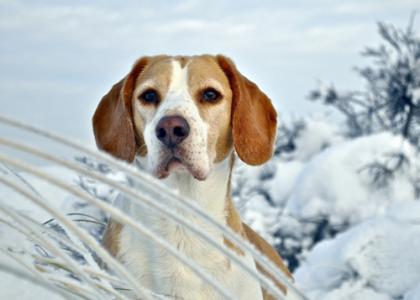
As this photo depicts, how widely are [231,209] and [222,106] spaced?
38 centimetres

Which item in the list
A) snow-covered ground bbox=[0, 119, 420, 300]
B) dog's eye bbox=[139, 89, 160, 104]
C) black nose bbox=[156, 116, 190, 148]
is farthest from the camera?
snow-covered ground bbox=[0, 119, 420, 300]

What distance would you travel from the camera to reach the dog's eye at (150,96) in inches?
125

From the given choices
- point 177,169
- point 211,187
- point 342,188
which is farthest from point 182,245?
point 342,188

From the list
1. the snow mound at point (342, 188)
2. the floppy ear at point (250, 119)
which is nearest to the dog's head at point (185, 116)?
the floppy ear at point (250, 119)

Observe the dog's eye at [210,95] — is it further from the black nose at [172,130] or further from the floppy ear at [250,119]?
the black nose at [172,130]

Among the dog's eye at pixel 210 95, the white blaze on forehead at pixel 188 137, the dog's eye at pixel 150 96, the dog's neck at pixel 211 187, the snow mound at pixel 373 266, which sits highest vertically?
the dog's eye at pixel 150 96

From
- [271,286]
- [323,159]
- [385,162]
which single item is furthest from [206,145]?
[385,162]

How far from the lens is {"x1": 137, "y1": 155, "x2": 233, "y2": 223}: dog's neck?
10.5ft

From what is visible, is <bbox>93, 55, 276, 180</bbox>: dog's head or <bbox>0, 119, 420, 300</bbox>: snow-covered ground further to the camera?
<bbox>0, 119, 420, 300</bbox>: snow-covered ground

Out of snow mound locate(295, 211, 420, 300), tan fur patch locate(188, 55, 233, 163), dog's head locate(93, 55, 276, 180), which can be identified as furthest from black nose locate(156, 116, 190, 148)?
snow mound locate(295, 211, 420, 300)

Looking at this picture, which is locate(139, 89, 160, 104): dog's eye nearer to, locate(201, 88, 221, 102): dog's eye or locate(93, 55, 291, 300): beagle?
locate(93, 55, 291, 300): beagle

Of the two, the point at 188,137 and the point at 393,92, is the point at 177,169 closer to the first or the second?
the point at 188,137

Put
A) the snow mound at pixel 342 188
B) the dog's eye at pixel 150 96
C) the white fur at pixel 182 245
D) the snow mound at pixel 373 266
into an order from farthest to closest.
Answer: the snow mound at pixel 342 188, the snow mound at pixel 373 266, the dog's eye at pixel 150 96, the white fur at pixel 182 245

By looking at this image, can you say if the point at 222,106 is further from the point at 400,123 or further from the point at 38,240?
the point at 400,123
